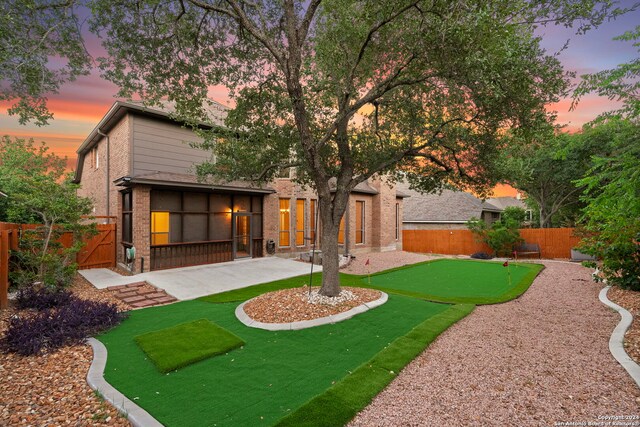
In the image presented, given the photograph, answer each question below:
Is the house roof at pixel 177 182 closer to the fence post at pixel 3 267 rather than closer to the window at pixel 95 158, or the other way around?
the fence post at pixel 3 267

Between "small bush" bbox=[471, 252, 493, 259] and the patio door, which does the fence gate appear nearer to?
the patio door

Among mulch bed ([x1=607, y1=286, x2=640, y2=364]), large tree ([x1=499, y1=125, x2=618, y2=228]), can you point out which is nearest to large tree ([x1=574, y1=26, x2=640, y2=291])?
mulch bed ([x1=607, y1=286, x2=640, y2=364])

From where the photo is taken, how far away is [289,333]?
6145 mm

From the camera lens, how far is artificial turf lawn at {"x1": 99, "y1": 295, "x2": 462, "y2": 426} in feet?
12.5

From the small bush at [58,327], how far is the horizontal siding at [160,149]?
23.0 feet

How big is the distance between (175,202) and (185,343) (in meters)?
8.85

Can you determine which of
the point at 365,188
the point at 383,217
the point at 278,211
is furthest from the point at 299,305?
the point at 383,217

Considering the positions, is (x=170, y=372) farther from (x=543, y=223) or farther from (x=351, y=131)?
(x=543, y=223)

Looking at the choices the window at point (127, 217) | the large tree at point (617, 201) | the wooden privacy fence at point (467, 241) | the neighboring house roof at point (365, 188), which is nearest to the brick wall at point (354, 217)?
the neighboring house roof at point (365, 188)

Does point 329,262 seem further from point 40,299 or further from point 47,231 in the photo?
point 47,231

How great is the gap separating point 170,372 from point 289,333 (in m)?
2.19

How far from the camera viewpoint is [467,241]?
22281mm

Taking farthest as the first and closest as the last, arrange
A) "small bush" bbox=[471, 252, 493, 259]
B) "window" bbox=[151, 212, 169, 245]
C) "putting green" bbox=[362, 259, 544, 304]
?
"small bush" bbox=[471, 252, 493, 259] < "window" bbox=[151, 212, 169, 245] < "putting green" bbox=[362, 259, 544, 304]

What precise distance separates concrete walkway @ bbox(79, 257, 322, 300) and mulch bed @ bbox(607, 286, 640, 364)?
941 cm
